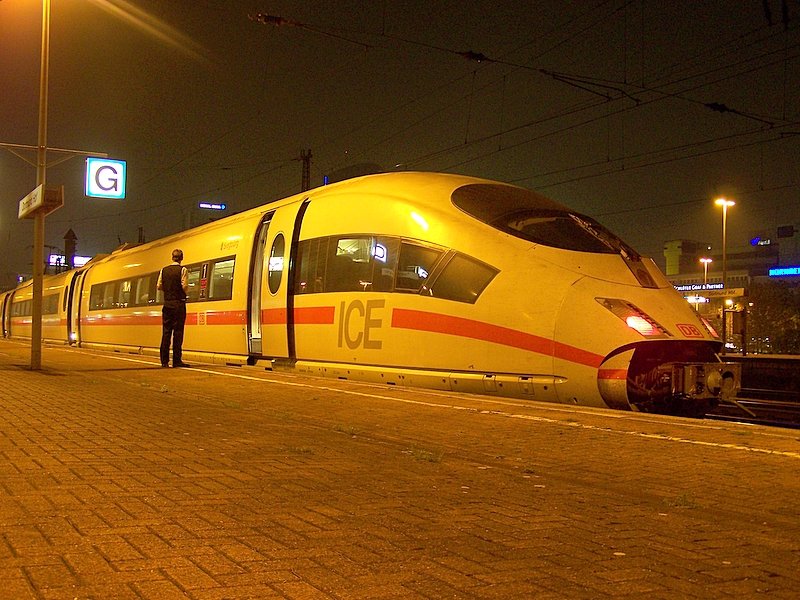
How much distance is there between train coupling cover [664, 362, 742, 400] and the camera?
29.2 feet

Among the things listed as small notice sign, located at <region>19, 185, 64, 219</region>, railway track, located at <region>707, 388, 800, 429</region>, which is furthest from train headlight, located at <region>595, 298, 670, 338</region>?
small notice sign, located at <region>19, 185, 64, 219</region>

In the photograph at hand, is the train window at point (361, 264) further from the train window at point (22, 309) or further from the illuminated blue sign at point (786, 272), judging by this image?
the illuminated blue sign at point (786, 272)

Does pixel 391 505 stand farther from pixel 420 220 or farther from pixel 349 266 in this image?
Result: pixel 349 266

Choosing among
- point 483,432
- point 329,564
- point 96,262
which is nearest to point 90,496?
point 329,564

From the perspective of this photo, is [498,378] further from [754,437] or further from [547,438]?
[754,437]

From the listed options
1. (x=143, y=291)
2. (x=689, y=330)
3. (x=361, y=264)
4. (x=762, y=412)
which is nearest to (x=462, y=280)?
(x=361, y=264)

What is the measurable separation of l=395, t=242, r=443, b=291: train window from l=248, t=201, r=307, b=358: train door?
3145mm

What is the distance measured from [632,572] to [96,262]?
28.4 meters

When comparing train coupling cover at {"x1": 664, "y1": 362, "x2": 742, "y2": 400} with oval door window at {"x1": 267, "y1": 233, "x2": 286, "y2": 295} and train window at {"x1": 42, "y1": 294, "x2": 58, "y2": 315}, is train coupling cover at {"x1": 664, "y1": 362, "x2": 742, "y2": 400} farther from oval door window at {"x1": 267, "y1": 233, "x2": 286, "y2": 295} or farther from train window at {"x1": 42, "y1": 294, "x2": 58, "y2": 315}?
train window at {"x1": 42, "y1": 294, "x2": 58, "y2": 315}

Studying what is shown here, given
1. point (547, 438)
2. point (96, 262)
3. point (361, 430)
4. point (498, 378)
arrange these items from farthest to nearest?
1. point (96, 262)
2. point (498, 378)
3. point (361, 430)
4. point (547, 438)

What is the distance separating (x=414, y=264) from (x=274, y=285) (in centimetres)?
411

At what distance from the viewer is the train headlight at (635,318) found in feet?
28.8

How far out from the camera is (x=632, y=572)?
11.8ft

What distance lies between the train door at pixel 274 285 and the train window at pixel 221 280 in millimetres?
1105
